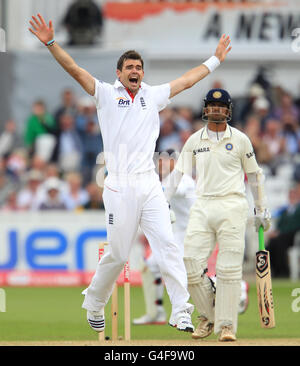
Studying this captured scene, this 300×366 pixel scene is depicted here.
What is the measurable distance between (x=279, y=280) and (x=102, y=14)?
7.04 m

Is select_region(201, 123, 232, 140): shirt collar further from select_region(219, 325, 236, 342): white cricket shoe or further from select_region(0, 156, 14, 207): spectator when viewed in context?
select_region(0, 156, 14, 207): spectator

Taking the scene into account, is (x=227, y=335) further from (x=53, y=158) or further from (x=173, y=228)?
(x=53, y=158)

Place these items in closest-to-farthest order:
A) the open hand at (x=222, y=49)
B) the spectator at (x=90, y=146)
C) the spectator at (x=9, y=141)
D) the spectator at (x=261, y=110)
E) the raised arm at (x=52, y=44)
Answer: the raised arm at (x=52, y=44) < the open hand at (x=222, y=49) < the spectator at (x=90, y=146) < the spectator at (x=9, y=141) < the spectator at (x=261, y=110)

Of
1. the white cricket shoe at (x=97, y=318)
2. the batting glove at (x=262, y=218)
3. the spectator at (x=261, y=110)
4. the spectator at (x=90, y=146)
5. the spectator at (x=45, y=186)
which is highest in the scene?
the spectator at (x=261, y=110)

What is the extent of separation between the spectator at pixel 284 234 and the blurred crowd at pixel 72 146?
87cm

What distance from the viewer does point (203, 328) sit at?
1005cm

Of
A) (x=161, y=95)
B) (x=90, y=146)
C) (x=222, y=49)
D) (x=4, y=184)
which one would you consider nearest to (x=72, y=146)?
(x=90, y=146)

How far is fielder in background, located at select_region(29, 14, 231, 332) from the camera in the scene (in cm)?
888

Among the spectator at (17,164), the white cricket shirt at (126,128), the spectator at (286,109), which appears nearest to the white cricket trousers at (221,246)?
the white cricket shirt at (126,128)

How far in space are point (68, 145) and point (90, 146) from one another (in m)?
0.45

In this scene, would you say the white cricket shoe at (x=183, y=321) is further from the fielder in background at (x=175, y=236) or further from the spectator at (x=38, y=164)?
the spectator at (x=38, y=164)

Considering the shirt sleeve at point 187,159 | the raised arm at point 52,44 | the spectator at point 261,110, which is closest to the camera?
the raised arm at point 52,44

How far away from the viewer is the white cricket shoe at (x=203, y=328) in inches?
394

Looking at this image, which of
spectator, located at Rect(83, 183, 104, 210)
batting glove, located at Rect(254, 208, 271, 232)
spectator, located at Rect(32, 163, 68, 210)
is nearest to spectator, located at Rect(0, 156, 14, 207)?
spectator, located at Rect(32, 163, 68, 210)
